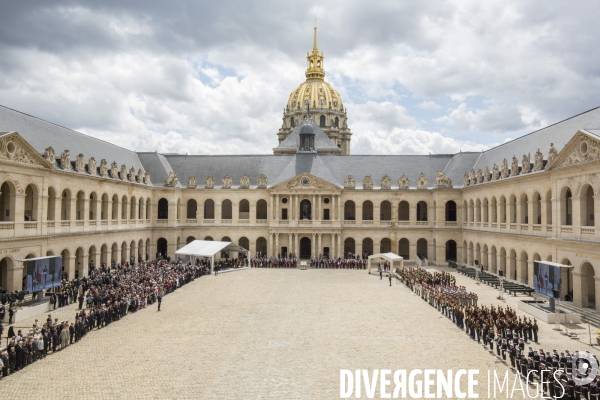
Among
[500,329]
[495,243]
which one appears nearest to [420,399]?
[500,329]

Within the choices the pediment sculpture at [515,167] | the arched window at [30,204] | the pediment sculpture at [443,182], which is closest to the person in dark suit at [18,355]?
the arched window at [30,204]

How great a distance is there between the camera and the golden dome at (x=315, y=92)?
125938 millimetres

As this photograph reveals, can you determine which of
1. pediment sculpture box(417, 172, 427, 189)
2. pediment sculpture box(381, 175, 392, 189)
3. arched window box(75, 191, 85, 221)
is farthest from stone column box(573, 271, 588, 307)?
arched window box(75, 191, 85, 221)

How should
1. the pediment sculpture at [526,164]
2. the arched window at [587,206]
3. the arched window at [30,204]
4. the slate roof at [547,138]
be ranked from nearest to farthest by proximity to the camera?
the arched window at [587,206] < the slate roof at [547,138] < the arched window at [30,204] < the pediment sculpture at [526,164]

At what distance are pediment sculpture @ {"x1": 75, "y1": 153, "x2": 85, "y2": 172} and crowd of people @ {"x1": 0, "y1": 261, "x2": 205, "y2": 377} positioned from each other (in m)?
10.6

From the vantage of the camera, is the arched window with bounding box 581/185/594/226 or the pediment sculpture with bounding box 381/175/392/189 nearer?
the arched window with bounding box 581/185/594/226

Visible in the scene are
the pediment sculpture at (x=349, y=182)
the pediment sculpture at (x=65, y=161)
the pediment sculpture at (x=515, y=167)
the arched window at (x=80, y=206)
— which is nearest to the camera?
the pediment sculpture at (x=65, y=161)

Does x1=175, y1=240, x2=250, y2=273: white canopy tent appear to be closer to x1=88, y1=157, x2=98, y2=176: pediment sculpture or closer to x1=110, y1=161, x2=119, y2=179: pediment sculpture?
x1=110, y1=161, x2=119, y2=179: pediment sculpture

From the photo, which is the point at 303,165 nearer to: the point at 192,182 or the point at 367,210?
the point at 367,210

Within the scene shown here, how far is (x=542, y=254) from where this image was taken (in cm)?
4066

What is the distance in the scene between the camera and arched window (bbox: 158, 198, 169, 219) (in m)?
67.4

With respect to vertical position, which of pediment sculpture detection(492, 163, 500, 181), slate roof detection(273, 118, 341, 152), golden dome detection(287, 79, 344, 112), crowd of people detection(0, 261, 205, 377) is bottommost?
crowd of people detection(0, 261, 205, 377)

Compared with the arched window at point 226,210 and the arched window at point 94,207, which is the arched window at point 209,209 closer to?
the arched window at point 226,210

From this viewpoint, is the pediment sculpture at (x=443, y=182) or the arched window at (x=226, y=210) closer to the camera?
the pediment sculpture at (x=443, y=182)
